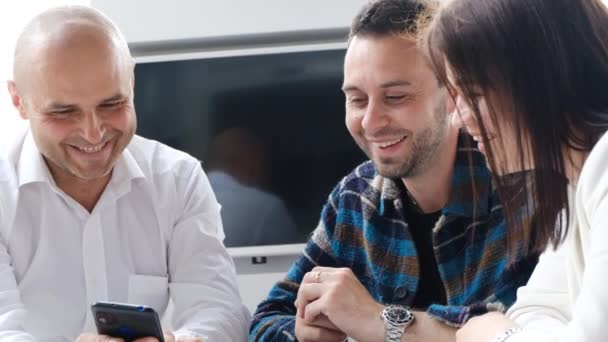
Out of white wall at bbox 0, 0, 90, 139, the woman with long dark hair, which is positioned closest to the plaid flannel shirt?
the woman with long dark hair

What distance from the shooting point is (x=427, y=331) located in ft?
5.34

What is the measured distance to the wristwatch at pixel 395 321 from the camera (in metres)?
1.63

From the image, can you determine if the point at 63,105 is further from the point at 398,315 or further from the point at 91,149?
the point at 398,315

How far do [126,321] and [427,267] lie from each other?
0.59m

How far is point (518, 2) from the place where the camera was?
1.19 metres

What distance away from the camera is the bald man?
1.85 meters

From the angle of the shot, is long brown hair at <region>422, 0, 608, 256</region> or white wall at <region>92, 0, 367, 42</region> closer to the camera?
long brown hair at <region>422, 0, 608, 256</region>

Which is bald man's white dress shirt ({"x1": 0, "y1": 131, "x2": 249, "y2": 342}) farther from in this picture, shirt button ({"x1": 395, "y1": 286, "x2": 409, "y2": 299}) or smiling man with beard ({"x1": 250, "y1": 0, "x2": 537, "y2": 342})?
shirt button ({"x1": 395, "y1": 286, "x2": 409, "y2": 299})

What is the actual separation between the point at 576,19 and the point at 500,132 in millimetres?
175

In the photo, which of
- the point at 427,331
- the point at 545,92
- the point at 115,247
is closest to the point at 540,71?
the point at 545,92

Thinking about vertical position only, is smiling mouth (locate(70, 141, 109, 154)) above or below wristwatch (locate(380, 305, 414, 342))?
above

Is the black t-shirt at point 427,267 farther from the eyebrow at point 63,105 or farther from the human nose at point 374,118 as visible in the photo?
the eyebrow at point 63,105

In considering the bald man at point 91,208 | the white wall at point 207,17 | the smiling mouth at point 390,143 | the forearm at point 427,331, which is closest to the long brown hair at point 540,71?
the forearm at point 427,331

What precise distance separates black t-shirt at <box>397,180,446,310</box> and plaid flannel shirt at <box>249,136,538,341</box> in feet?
0.06
